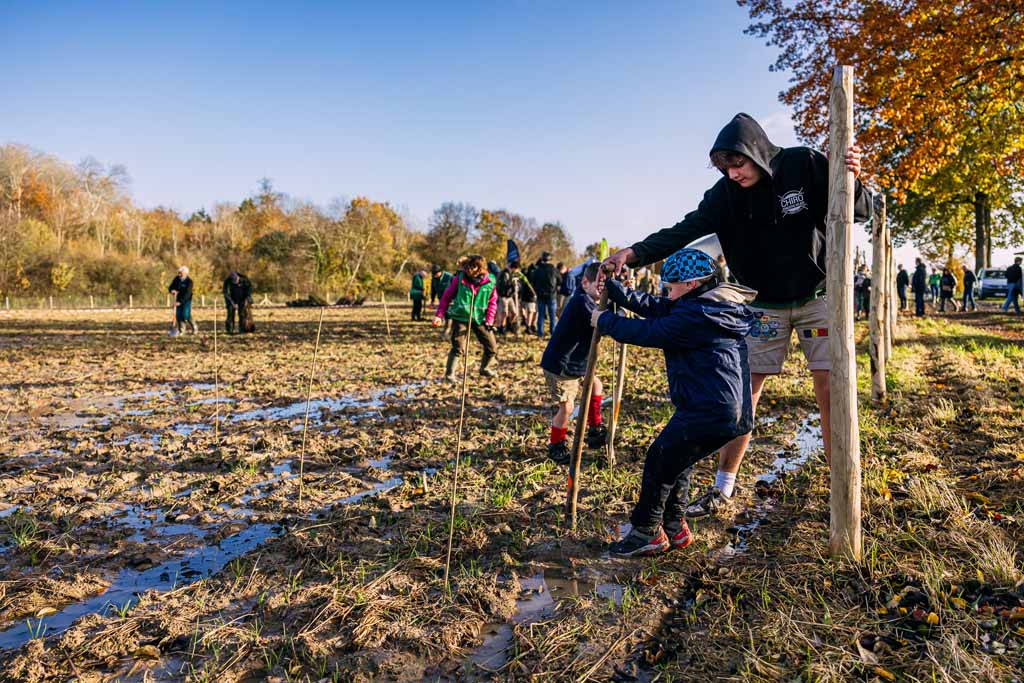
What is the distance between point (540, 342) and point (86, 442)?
10.3 meters

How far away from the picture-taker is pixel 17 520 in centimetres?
423

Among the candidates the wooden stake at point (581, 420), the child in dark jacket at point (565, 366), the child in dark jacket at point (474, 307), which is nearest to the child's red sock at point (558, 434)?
the child in dark jacket at point (565, 366)

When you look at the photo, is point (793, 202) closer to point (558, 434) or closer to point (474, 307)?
point (558, 434)

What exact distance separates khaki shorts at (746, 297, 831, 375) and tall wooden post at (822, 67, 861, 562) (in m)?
0.58

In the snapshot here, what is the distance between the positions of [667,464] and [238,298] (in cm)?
1654

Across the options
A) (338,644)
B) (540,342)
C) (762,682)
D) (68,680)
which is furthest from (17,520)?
(540,342)

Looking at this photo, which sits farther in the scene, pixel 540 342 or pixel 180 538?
pixel 540 342

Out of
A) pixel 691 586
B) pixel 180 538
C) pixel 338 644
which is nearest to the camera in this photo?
pixel 338 644

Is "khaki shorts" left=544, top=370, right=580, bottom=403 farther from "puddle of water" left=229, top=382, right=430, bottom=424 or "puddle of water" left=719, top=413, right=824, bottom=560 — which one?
"puddle of water" left=229, top=382, right=430, bottom=424

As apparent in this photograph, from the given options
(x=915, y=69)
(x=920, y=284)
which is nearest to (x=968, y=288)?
(x=920, y=284)

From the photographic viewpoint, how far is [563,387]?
18.2 feet

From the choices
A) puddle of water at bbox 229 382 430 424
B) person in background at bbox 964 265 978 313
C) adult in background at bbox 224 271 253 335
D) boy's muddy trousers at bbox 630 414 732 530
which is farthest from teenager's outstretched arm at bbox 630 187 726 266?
person in background at bbox 964 265 978 313

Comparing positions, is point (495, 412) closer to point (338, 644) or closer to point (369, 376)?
point (369, 376)

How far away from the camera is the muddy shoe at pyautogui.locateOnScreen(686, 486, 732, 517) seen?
415cm
